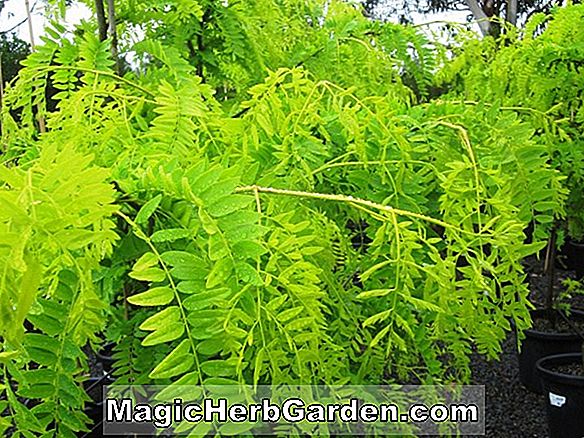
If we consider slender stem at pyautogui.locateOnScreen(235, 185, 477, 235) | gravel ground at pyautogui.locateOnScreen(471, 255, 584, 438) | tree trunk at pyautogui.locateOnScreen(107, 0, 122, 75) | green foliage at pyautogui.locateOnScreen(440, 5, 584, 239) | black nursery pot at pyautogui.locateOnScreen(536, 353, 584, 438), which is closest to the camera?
slender stem at pyautogui.locateOnScreen(235, 185, 477, 235)

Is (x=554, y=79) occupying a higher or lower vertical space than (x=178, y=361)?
higher

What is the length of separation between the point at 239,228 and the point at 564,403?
80.4 inches

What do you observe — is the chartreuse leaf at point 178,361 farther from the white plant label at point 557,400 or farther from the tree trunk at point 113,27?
the white plant label at point 557,400

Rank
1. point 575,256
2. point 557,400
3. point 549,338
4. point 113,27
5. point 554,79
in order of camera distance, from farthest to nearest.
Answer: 1. point 575,256
2. point 549,338
3. point 557,400
4. point 554,79
5. point 113,27

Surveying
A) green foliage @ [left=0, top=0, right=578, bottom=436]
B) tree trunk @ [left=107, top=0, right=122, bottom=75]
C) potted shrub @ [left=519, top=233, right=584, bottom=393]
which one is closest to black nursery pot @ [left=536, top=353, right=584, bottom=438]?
potted shrub @ [left=519, top=233, right=584, bottom=393]

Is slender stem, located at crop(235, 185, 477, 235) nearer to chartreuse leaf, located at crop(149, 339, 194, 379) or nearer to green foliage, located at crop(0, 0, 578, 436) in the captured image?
green foliage, located at crop(0, 0, 578, 436)

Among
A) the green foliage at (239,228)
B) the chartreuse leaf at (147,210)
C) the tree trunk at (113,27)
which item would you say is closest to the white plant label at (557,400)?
the green foliage at (239,228)

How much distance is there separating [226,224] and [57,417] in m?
0.25

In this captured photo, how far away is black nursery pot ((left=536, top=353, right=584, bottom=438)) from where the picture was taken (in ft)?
7.58

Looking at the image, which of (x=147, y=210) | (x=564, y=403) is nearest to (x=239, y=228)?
(x=147, y=210)

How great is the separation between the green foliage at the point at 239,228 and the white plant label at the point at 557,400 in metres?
1.24

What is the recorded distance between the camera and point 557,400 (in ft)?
7.73

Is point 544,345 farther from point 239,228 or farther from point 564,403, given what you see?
point 239,228

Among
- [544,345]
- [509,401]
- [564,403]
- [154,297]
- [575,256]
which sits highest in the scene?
[154,297]
